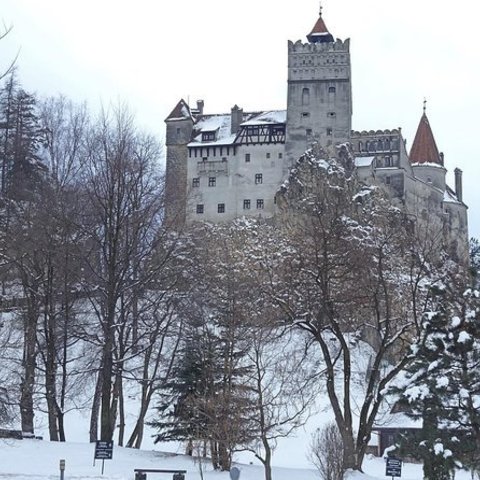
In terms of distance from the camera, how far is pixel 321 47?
7025 centimetres

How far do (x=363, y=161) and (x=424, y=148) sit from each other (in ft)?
44.7

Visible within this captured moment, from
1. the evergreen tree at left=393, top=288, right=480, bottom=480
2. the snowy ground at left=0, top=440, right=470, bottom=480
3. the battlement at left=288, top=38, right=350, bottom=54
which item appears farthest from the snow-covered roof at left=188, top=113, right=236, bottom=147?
the evergreen tree at left=393, top=288, right=480, bottom=480

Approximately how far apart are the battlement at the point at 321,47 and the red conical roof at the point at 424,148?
47.4 feet

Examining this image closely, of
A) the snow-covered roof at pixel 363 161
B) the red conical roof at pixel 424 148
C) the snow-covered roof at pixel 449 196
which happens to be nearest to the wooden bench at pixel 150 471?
the snow-covered roof at pixel 363 161

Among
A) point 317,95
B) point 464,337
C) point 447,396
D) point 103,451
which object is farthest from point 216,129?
point 447,396

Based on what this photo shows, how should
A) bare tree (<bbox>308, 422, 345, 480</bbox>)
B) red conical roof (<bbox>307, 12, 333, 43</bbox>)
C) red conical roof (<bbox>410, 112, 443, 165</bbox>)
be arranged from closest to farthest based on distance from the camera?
bare tree (<bbox>308, 422, 345, 480</bbox>) < red conical roof (<bbox>307, 12, 333, 43</bbox>) < red conical roof (<bbox>410, 112, 443, 165</bbox>)

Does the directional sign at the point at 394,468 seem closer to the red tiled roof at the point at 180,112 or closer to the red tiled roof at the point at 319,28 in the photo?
the red tiled roof at the point at 180,112

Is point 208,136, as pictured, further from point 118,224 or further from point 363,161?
point 118,224

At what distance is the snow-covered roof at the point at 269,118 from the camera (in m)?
69.9

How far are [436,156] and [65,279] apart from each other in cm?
6102

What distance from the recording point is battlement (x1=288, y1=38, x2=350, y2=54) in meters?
70.1

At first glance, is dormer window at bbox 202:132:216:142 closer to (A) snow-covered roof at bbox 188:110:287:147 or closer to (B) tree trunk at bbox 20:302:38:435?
(A) snow-covered roof at bbox 188:110:287:147

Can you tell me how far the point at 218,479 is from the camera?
19.5m

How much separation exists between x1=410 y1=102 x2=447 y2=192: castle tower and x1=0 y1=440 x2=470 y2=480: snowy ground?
58920 mm
